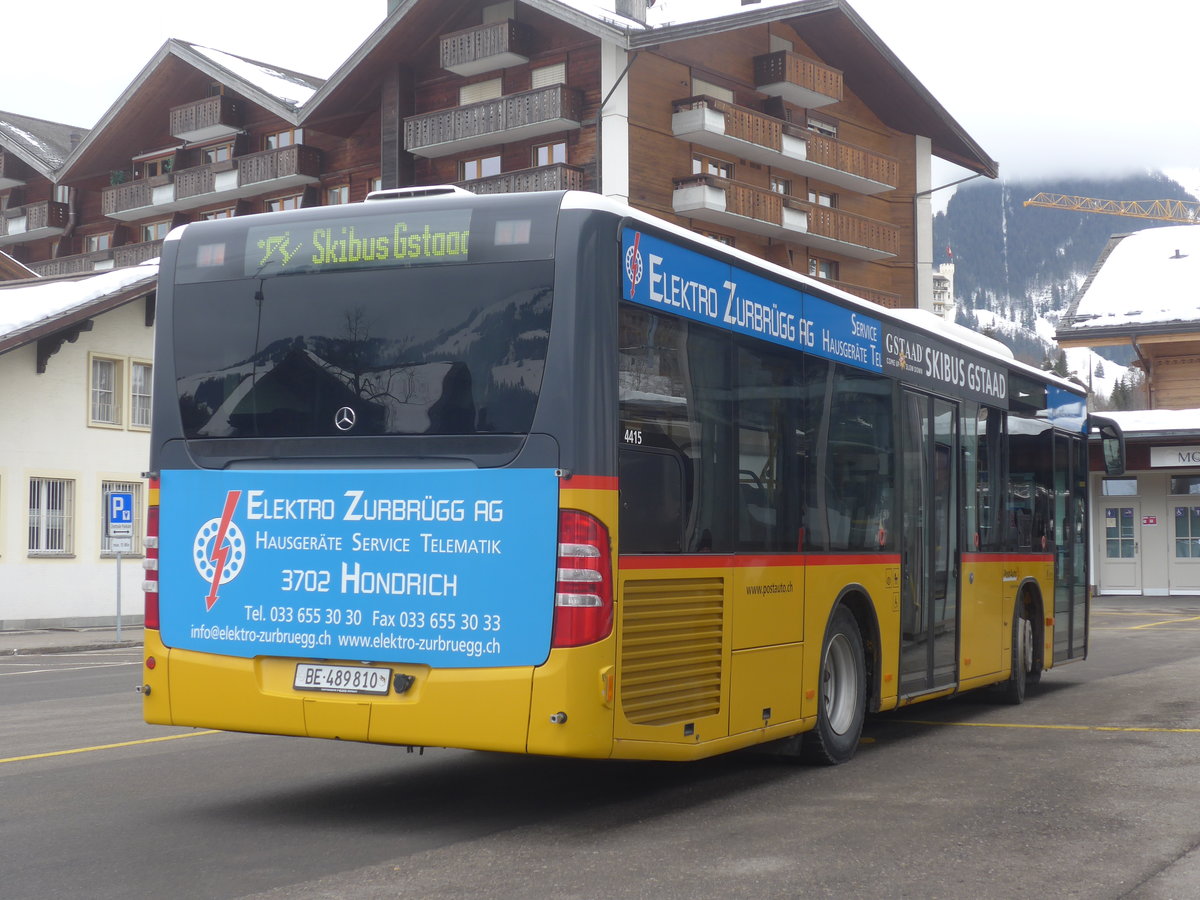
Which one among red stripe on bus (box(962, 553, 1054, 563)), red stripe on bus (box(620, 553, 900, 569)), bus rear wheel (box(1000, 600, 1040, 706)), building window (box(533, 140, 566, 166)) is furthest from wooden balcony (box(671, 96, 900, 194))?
red stripe on bus (box(620, 553, 900, 569))

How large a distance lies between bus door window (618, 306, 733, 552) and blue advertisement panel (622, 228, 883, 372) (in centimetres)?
12

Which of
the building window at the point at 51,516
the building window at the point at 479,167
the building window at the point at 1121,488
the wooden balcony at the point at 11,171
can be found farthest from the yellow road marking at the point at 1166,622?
the wooden balcony at the point at 11,171

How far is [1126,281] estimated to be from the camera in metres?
46.8

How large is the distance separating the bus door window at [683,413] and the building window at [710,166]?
116 ft

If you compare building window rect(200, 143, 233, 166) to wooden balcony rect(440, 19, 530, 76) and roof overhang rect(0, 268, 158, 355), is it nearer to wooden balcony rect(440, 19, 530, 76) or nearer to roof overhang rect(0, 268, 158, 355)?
wooden balcony rect(440, 19, 530, 76)

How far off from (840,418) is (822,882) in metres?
4.06

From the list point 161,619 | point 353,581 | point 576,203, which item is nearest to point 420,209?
point 576,203

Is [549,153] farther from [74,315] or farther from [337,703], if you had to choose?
[337,703]

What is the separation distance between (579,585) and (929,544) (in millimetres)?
4877

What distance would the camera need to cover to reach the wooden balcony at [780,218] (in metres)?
41.8

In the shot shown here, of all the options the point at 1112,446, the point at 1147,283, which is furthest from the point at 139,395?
the point at 1147,283

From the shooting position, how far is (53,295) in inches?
1275

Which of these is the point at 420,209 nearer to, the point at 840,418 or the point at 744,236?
the point at 840,418

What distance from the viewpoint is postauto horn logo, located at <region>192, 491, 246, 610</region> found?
779cm
